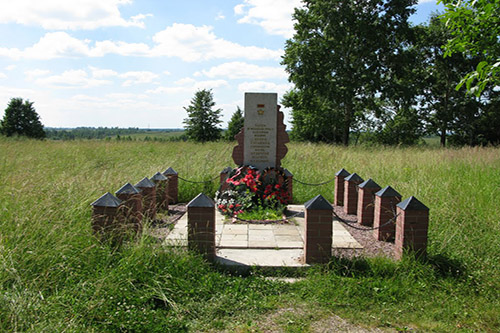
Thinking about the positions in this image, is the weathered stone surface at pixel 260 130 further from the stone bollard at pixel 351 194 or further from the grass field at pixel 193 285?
the grass field at pixel 193 285

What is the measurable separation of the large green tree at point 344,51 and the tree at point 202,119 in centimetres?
1765

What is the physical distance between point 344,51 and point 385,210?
19.3m

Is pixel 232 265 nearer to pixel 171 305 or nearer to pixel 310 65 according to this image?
pixel 171 305

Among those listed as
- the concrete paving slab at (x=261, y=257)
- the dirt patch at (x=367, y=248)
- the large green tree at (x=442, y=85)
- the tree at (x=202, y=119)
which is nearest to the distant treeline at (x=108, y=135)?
the tree at (x=202, y=119)

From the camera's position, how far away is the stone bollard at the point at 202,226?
14.3ft

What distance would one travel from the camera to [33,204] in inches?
174

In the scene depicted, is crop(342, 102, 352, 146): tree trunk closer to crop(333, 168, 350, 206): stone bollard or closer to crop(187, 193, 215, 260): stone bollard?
crop(333, 168, 350, 206): stone bollard

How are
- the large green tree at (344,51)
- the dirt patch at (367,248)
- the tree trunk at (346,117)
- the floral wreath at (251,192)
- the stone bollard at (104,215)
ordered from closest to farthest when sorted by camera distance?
1. the stone bollard at (104,215)
2. the dirt patch at (367,248)
3. the floral wreath at (251,192)
4. the large green tree at (344,51)
5. the tree trunk at (346,117)

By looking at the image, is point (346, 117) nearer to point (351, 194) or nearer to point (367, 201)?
point (351, 194)

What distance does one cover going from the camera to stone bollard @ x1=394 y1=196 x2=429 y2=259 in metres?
4.38

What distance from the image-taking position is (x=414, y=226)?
4.40 meters

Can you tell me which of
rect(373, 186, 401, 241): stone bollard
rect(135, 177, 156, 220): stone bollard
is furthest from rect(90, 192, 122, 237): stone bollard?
rect(373, 186, 401, 241): stone bollard

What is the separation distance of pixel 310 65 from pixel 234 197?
17159 millimetres

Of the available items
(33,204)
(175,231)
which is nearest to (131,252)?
(33,204)
